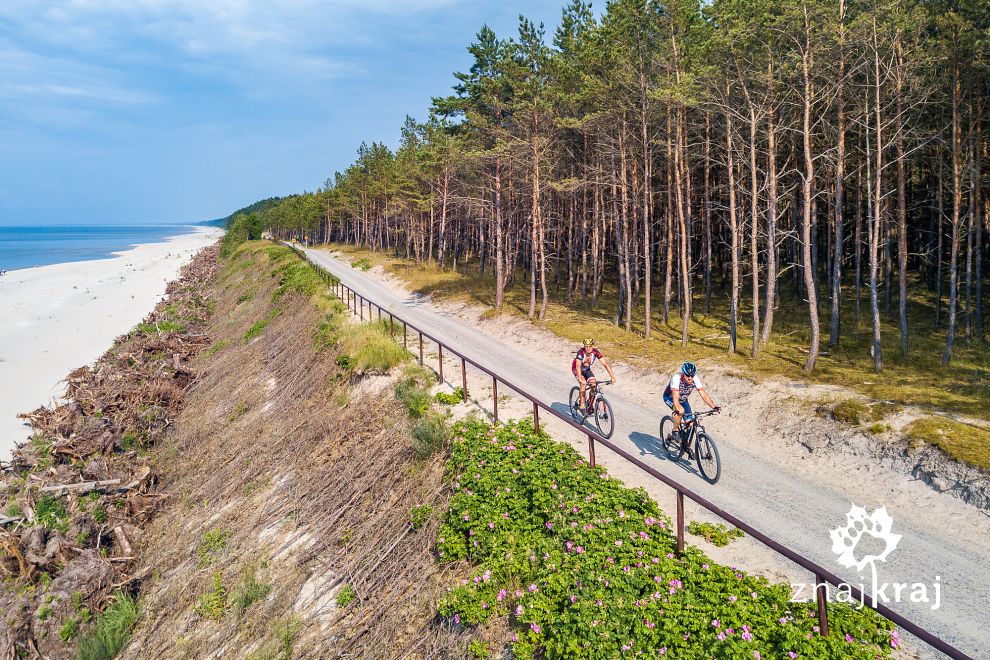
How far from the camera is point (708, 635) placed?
5.18 meters

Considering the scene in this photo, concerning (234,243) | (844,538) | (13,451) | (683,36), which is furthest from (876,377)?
(234,243)

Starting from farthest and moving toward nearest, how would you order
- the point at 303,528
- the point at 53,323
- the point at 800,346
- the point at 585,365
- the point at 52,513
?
1. the point at 53,323
2. the point at 800,346
3. the point at 52,513
4. the point at 585,365
5. the point at 303,528

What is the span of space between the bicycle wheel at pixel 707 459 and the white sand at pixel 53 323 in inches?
876

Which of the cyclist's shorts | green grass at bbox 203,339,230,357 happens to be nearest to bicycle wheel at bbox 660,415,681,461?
the cyclist's shorts

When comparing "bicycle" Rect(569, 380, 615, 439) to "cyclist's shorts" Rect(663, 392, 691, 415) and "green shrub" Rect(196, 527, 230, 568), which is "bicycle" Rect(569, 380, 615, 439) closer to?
"cyclist's shorts" Rect(663, 392, 691, 415)

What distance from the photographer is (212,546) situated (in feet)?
36.4

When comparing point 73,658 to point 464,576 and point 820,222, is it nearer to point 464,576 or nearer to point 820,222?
point 464,576

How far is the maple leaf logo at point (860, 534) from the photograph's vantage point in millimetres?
7555

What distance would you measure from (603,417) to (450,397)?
13.6 ft

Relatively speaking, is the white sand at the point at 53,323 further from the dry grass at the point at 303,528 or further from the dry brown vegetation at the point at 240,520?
the dry grass at the point at 303,528

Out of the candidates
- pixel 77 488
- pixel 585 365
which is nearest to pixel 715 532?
pixel 585 365

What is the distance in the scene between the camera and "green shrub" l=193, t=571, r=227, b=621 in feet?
30.0

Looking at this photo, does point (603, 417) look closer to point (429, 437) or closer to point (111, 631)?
point (429, 437)

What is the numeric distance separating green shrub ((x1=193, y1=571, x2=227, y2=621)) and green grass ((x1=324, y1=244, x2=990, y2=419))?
45.3 feet
